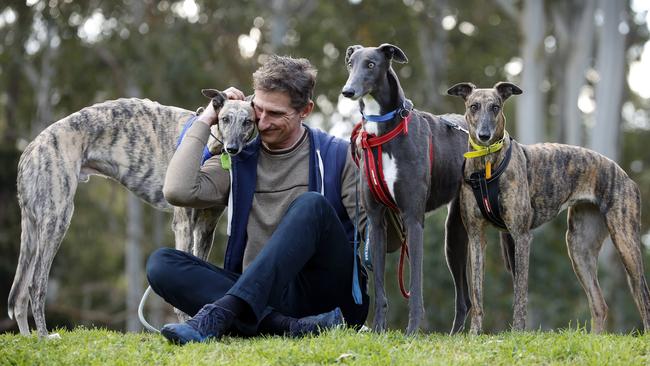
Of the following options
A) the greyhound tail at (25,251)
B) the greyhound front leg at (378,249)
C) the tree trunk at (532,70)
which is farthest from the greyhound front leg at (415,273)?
the tree trunk at (532,70)

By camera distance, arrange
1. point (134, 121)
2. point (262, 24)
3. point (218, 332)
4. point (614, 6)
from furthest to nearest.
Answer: point (262, 24), point (614, 6), point (134, 121), point (218, 332)

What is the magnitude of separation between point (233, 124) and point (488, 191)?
200 cm

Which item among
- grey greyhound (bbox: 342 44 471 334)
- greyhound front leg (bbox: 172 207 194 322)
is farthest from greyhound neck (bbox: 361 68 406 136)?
greyhound front leg (bbox: 172 207 194 322)

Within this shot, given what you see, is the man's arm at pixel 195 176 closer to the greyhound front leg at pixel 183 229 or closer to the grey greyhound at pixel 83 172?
the grey greyhound at pixel 83 172

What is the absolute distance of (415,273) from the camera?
6238 millimetres

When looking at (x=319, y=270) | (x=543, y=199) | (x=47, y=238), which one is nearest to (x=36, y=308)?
(x=47, y=238)

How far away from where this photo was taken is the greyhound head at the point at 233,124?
6.51m

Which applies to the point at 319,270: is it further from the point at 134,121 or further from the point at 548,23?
the point at 548,23

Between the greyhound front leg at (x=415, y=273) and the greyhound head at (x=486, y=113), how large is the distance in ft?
2.65

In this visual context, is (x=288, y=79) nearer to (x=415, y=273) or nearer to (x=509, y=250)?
(x=415, y=273)

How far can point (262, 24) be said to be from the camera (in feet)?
80.0

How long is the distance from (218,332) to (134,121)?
9.43ft

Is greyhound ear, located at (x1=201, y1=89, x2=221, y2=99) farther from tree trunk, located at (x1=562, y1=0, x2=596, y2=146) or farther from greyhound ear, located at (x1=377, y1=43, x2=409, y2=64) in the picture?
tree trunk, located at (x1=562, y1=0, x2=596, y2=146)

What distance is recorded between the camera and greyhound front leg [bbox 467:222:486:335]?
22.2 ft
